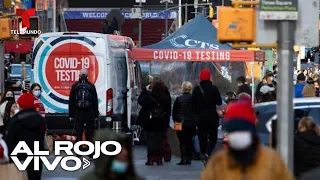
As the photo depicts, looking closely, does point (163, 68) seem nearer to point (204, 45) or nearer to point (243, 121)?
point (204, 45)

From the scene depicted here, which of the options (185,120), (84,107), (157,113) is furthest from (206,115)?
(84,107)

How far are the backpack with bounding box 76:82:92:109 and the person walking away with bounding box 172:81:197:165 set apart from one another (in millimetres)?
1787

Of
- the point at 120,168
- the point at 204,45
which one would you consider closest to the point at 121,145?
the point at 120,168

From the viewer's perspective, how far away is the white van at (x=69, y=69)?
20.9 meters

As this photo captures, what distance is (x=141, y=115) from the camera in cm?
1850

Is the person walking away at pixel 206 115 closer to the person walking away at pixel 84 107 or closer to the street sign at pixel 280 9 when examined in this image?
the person walking away at pixel 84 107

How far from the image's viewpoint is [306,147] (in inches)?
413

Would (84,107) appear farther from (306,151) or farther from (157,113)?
(306,151)

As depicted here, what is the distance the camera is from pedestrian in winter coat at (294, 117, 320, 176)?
1038 cm

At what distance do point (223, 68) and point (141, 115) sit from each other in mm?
10578

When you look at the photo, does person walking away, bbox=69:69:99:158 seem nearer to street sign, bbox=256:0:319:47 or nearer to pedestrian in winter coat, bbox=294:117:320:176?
pedestrian in winter coat, bbox=294:117:320:176

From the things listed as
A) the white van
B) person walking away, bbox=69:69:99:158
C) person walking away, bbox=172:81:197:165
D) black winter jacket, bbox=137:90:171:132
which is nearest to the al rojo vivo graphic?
the white van

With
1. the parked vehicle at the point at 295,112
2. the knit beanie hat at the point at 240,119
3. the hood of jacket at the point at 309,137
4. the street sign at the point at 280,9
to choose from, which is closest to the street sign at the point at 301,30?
the street sign at the point at 280,9

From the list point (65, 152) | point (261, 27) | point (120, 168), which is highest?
point (261, 27)
